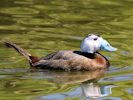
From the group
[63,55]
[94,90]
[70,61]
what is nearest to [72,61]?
[70,61]

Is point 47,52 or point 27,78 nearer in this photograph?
point 27,78

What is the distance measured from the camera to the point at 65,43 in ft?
40.8

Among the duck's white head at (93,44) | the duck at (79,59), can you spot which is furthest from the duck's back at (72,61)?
the duck's white head at (93,44)

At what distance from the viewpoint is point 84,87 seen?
32.1 ft

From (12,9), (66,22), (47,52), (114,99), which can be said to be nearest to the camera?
(114,99)

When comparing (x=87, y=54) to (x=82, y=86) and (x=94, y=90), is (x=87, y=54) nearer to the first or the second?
(x=82, y=86)

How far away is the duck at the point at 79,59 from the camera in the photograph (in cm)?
1071

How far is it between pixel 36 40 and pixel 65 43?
571 mm

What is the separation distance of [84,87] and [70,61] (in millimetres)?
1038

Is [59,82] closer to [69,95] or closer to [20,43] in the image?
[69,95]

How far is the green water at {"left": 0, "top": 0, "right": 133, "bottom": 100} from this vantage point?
946 centimetres

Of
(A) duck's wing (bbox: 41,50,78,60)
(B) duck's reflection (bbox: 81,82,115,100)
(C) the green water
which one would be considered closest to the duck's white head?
(A) duck's wing (bbox: 41,50,78,60)

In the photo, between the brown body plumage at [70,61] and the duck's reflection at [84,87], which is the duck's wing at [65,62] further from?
the duck's reflection at [84,87]

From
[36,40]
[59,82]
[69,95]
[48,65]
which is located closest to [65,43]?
[36,40]
